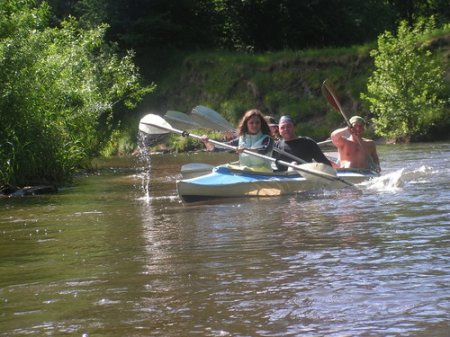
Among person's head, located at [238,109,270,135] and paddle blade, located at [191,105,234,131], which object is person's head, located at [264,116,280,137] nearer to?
person's head, located at [238,109,270,135]

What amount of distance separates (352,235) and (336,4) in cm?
3007

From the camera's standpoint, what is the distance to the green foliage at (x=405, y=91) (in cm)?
2559

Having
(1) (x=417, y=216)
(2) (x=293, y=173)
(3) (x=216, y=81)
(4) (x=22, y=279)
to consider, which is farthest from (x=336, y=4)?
(4) (x=22, y=279)

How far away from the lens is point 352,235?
7.90 meters

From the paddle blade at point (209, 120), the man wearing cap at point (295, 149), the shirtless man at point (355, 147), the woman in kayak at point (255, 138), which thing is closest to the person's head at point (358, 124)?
the shirtless man at point (355, 147)

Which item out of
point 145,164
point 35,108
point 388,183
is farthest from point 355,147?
point 145,164

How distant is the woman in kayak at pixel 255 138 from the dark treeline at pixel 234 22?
2341 cm

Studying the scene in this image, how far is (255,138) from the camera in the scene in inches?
474

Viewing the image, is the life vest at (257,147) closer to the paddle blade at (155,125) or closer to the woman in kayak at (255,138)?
the woman in kayak at (255,138)

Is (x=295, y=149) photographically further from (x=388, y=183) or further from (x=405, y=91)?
(x=405, y=91)

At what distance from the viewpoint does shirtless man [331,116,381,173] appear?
12672 mm

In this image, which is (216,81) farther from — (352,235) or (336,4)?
(352,235)

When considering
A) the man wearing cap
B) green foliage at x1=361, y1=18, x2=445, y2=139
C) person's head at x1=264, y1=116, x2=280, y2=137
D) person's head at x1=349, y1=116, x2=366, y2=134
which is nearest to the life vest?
the man wearing cap

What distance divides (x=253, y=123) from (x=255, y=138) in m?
0.22
